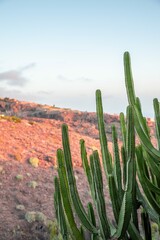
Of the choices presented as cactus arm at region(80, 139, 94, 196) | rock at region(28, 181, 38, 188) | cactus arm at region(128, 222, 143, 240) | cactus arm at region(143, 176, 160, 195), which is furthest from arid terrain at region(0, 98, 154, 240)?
cactus arm at region(143, 176, 160, 195)

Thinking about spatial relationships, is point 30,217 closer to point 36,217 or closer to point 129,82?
point 36,217

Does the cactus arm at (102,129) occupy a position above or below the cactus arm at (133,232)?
above

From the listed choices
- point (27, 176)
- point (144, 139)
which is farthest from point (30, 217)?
point (144, 139)

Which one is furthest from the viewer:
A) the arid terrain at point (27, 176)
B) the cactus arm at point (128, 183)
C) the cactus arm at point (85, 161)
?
the arid terrain at point (27, 176)

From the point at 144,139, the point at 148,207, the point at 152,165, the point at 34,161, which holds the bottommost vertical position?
the point at 148,207

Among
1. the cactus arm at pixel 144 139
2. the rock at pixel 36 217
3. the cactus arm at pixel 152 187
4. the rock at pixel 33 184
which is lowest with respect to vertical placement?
the rock at pixel 36 217

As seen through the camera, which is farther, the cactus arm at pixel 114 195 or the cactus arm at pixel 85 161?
the cactus arm at pixel 85 161

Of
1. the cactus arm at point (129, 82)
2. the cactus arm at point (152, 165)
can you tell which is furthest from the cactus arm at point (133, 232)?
the cactus arm at point (129, 82)

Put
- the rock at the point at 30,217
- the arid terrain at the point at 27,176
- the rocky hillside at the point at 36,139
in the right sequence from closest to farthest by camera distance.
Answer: the arid terrain at the point at 27,176 < the rock at the point at 30,217 < the rocky hillside at the point at 36,139

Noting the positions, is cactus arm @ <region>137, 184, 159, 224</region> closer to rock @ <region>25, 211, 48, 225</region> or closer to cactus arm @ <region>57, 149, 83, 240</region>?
cactus arm @ <region>57, 149, 83, 240</region>

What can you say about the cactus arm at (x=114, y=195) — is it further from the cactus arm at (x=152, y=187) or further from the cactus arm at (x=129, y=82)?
the cactus arm at (x=129, y=82)

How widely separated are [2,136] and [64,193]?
9.49 meters

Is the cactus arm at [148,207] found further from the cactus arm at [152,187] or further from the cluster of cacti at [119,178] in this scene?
the cactus arm at [152,187]

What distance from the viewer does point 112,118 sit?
2120 centimetres
